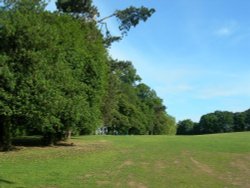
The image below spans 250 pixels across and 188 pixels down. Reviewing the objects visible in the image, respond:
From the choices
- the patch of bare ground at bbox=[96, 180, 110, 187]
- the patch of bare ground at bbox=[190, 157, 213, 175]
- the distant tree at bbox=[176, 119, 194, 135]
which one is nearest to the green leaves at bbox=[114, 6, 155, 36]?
the patch of bare ground at bbox=[190, 157, 213, 175]

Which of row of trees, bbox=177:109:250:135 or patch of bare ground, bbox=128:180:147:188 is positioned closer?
patch of bare ground, bbox=128:180:147:188

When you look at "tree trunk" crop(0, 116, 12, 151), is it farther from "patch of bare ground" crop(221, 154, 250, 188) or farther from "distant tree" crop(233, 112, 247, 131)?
"distant tree" crop(233, 112, 247, 131)

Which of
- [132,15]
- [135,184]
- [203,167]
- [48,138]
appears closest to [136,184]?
[135,184]

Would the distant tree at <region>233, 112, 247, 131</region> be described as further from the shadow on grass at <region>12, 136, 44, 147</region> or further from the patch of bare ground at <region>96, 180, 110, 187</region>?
the patch of bare ground at <region>96, 180, 110, 187</region>

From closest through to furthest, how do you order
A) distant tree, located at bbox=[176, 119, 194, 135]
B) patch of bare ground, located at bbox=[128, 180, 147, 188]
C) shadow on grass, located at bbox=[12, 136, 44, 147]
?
patch of bare ground, located at bbox=[128, 180, 147, 188]
shadow on grass, located at bbox=[12, 136, 44, 147]
distant tree, located at bbox=[176, 119, 194, 135]

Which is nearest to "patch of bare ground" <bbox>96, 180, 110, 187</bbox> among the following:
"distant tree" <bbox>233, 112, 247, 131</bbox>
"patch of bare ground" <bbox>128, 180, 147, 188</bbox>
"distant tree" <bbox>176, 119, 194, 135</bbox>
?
"patch of bare ground" <bbox>128, 180, 147, 188</bbox>

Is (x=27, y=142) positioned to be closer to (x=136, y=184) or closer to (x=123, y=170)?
(x=123, y=170)

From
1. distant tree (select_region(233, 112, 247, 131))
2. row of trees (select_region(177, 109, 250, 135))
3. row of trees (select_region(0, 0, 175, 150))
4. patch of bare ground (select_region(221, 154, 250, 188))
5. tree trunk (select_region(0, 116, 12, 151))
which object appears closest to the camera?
patch of bare ground (select_region(221, 154, 250, 188))

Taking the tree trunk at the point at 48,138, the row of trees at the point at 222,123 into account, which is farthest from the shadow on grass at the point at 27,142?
the row of trees at the point at 222,123

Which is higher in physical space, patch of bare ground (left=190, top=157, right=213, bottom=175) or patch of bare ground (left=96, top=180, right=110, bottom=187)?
patch of bare ground (left=190, top=157, right=213, bottom=175)

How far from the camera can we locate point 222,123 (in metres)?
167

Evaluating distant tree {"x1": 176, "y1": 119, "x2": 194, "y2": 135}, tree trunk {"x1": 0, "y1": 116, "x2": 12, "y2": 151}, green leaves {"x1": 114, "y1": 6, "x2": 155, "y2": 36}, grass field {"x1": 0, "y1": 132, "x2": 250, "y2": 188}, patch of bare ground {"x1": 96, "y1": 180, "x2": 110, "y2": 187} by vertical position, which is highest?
distant tree {"x1": 176, "y1": 119, "x2": 194, "y2": 135}

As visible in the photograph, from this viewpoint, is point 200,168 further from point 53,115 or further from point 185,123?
point 185,123

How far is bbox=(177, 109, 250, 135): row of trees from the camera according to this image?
162125 mm
